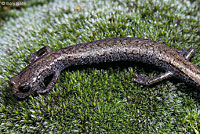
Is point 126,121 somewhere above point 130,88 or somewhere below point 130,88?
below

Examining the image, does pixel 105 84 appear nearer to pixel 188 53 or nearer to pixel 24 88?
pixel 24 88

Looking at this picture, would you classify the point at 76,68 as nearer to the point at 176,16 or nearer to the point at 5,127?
the point at 5,127

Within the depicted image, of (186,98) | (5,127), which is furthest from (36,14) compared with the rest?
(186,98)

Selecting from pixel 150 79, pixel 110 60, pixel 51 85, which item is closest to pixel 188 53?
pixel 150 79

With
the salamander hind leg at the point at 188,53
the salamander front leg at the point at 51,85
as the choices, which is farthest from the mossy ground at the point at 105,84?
the salamander hind leg at the point at 188,53

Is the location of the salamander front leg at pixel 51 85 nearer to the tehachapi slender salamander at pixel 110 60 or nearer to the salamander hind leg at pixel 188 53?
the tehachapi slender salamander at pixel 110 60
